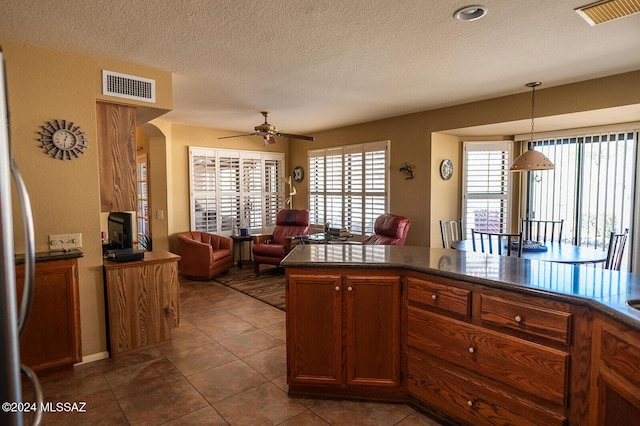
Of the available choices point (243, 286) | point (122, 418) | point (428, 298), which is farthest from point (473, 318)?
point (243, 286)

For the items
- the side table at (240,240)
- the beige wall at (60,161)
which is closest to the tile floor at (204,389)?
the beige wall at (60,161)

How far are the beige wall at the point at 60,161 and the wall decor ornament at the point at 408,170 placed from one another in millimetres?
3791

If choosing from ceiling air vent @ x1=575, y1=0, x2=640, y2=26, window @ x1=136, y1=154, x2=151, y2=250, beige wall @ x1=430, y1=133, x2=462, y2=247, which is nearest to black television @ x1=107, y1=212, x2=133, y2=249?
window @ x1=136, y1=154, x2=151, y2=250

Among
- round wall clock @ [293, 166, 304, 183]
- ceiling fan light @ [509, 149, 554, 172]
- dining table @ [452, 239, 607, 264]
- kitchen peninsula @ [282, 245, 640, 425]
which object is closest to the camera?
kitchen peninsula @ [282, 245, 640, 425]

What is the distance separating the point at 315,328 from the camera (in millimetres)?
2512

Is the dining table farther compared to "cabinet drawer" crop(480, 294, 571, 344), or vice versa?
the dining table

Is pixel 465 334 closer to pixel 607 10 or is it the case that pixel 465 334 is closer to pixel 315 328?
pixel 315 328

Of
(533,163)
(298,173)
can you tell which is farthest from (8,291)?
(298,173)

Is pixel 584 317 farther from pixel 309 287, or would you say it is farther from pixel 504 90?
pixel 504 90

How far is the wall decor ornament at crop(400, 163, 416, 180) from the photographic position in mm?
5641

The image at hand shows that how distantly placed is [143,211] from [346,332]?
6.15 metres

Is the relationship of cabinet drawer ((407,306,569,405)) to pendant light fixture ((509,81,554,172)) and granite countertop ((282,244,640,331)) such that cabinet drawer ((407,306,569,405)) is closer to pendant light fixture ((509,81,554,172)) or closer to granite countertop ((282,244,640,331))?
granite countertop ((282,244,640,331))

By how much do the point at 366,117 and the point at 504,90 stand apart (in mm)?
2154

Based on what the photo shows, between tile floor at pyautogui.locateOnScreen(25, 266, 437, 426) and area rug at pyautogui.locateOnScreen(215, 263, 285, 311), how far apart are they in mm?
1041
